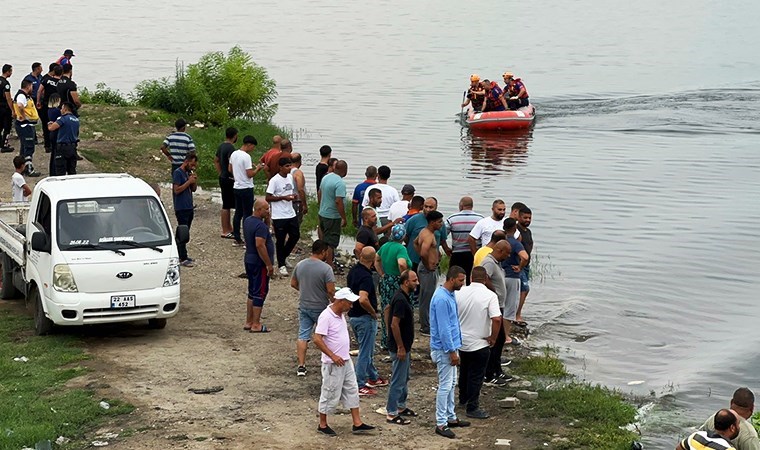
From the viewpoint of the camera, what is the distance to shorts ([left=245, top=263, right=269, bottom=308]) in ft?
49.3

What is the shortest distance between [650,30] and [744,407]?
65873 millimetres

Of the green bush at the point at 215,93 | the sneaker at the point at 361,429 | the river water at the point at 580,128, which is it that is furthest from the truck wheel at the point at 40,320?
the green bush at the point at 215,93

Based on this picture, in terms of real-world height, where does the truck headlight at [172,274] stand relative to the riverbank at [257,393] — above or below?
above

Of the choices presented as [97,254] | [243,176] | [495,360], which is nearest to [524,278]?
[495,360]

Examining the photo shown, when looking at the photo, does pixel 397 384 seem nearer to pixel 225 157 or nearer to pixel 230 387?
pixel 230 387

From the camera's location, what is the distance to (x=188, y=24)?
74562 mm

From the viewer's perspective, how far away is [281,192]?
17.4 metres

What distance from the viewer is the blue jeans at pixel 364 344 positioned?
509 inches

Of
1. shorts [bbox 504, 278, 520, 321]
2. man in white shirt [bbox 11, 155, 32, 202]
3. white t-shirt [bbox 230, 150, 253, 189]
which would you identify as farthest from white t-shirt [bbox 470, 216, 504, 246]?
man in white shirt [bbox 11, 155, 32, 202]

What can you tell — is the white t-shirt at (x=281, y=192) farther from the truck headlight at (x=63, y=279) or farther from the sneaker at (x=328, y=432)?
the sneaker at (x=328, y=432)

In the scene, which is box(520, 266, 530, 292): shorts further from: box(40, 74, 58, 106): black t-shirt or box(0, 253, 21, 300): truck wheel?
box(40, 74, 58, 106): black t-shirt

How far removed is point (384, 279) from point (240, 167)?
5664mm

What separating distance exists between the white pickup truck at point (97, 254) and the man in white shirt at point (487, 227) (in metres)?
3.63

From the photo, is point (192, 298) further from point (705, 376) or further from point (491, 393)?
point (705, 376)
